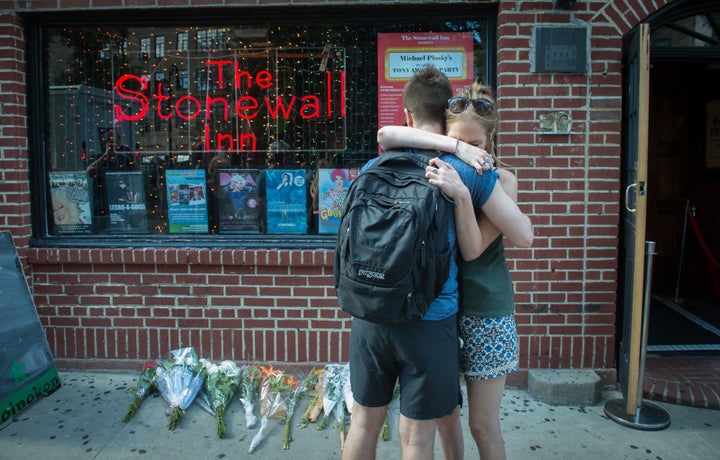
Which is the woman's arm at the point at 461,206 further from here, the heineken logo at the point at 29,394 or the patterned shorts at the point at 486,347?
the heineken logo at the point at 29,394

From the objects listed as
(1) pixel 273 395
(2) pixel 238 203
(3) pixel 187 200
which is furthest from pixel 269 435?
(3) pixel 187 200

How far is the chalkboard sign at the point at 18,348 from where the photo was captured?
355 cm

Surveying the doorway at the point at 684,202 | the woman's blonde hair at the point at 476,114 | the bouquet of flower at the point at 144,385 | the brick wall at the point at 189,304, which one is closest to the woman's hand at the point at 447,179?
the woman's blonde hair at the point at 476,114

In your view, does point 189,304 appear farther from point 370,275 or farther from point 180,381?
point 370,275

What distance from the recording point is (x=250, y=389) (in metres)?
3.75

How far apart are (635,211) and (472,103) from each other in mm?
1850

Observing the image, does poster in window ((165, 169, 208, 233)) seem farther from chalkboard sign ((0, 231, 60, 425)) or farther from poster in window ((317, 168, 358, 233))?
chalkboard sign ((0, 231, 60, 425))

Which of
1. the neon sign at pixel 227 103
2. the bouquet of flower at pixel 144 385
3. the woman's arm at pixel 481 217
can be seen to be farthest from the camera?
the neon sign at pixel 227 103

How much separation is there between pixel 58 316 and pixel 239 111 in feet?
6.84

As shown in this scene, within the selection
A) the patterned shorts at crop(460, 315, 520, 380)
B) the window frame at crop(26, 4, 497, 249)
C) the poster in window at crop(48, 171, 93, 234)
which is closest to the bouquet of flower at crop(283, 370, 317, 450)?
the window frame at crop(26, 4, 497, 249)

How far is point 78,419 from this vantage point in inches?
141

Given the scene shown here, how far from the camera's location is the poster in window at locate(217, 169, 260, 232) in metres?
4.38

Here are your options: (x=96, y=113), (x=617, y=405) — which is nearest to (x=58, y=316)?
(x=96, y=113)

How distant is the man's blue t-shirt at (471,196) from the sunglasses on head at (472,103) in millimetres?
188
